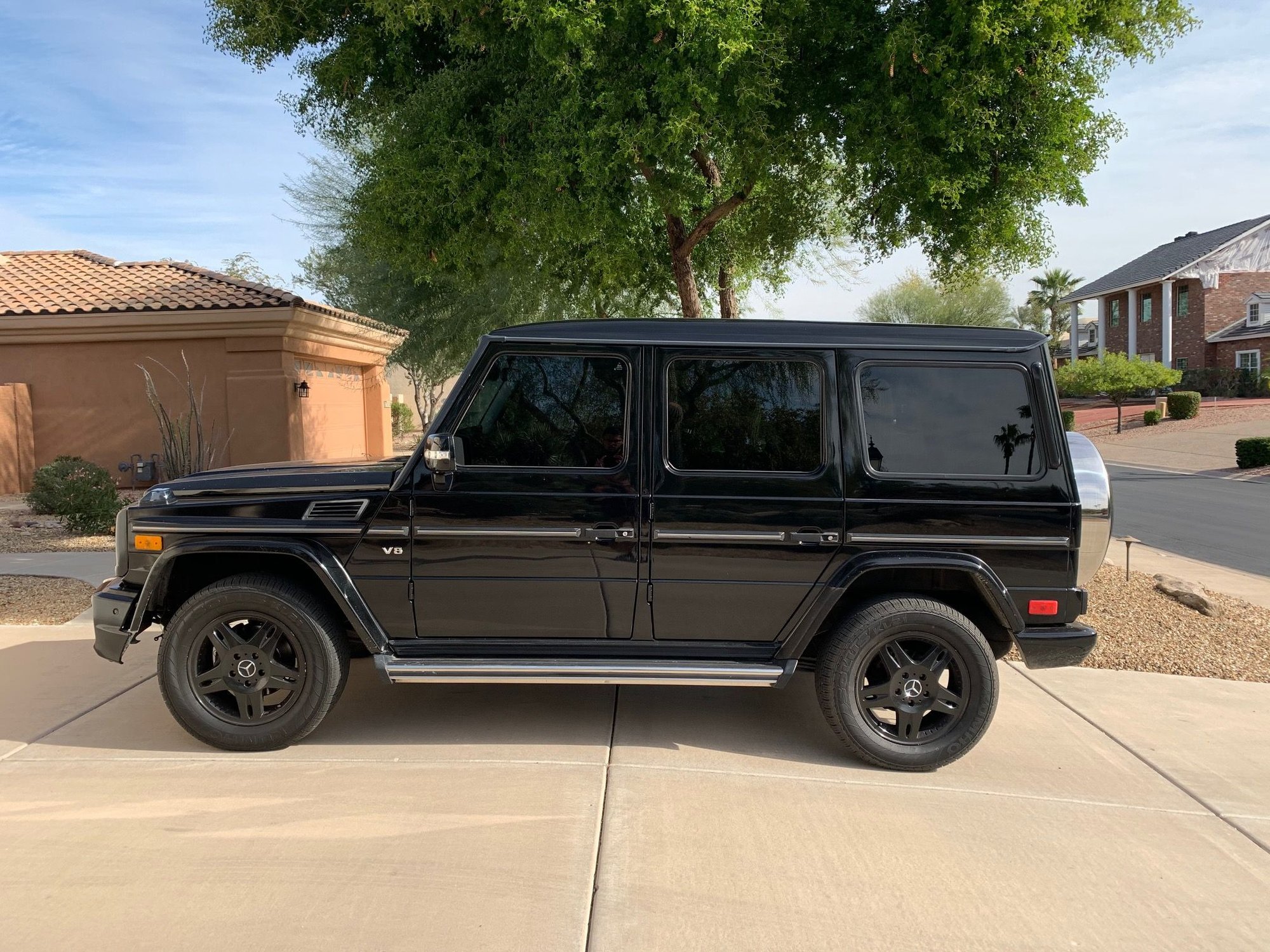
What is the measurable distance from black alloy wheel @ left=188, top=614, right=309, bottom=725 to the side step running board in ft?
1.51

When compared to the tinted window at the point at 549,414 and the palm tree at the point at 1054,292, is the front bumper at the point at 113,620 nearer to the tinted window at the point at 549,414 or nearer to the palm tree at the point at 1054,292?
the tinted window at the point at 549,414

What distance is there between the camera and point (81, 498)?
1270 cm

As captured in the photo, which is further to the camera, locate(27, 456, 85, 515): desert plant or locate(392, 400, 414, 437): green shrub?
locate(392, 400, 414, 437): green shrub

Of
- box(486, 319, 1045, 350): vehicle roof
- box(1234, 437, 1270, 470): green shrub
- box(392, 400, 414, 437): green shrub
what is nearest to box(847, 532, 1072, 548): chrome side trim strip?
box(486, 319, 1045, 350): vehicle roof

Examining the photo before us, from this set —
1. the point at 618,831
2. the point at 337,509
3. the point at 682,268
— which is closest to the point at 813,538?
the point at 618,831

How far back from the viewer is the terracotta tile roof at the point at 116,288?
1784 cm

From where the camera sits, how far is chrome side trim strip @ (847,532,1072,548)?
15.8ft

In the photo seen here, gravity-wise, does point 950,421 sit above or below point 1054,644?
above

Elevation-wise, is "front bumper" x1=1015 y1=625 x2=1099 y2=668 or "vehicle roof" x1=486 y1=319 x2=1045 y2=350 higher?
"vehicle roof" x1=486 y1=319 x2=1045 y2=350

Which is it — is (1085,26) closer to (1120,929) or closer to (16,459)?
(1120,929)

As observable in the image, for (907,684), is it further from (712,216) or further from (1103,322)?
(1103,322)

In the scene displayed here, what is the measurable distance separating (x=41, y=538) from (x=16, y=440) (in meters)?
6.75

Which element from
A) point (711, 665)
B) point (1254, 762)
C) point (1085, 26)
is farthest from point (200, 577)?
point (1085, 26)

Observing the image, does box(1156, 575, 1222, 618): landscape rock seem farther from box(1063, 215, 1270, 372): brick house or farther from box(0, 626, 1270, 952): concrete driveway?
box(1063, 215, 1270, 372): brick house
